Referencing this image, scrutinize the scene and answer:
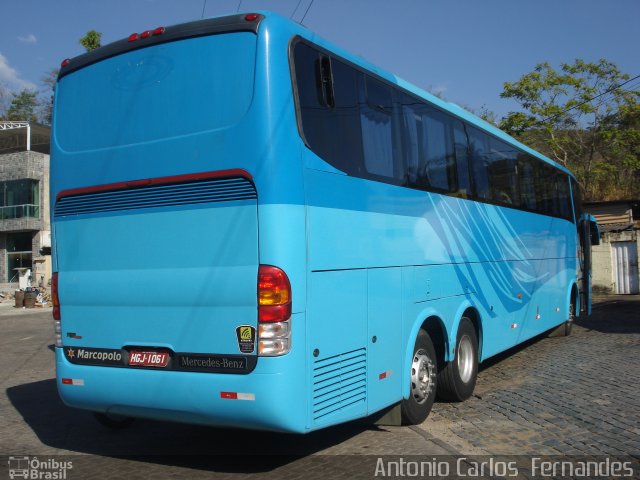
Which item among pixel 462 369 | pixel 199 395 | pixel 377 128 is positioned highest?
pixel 377 128

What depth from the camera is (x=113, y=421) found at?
682 cm

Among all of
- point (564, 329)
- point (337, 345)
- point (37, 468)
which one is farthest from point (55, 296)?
point (564, 329)

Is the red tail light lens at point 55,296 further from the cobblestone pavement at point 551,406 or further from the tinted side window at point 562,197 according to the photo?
the tinted side window at point 562,197

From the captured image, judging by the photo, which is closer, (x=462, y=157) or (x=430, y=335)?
(x=430, y=335)

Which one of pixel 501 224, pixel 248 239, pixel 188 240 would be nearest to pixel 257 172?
pixel 248 239

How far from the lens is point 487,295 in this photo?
29.0ft

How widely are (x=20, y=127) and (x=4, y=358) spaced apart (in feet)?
129

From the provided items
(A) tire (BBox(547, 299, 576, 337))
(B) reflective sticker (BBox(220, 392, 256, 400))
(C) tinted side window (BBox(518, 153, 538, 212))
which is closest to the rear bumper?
(B) reflective sticker (BBox(220, 392, 256, 400))

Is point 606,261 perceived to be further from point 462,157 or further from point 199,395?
point 199,395

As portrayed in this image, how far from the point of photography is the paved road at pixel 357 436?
18.5 ft

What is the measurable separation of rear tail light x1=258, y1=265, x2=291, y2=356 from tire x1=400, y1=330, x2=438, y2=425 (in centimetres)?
218

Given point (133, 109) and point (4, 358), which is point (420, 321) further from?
point (4, 358)

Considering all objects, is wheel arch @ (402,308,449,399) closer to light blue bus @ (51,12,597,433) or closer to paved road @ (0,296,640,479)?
light blue bus @ (51,12,597,433)

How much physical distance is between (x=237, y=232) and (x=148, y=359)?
1.37 metres
